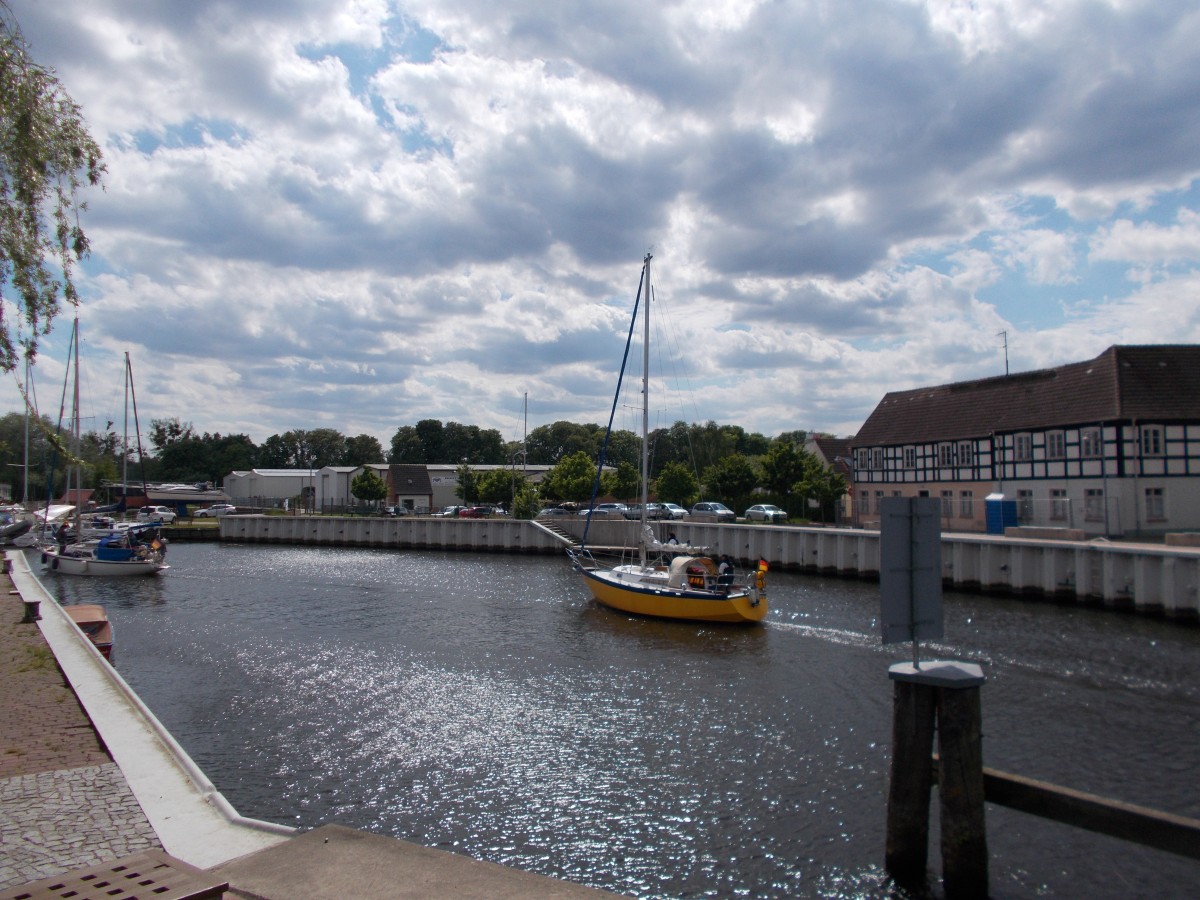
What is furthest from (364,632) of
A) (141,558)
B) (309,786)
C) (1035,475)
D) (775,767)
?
(1035,475)

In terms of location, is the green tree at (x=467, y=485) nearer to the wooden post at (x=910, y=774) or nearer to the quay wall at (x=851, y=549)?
the quay wall at (x=851, y=549)

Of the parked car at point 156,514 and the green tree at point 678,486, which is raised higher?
the green tree at point 678,486

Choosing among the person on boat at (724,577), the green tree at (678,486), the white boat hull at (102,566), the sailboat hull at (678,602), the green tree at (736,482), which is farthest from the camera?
the green tree at (678,486)

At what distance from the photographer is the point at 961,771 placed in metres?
7.39

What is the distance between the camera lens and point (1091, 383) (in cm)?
4312

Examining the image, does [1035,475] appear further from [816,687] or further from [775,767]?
A: [775,767]

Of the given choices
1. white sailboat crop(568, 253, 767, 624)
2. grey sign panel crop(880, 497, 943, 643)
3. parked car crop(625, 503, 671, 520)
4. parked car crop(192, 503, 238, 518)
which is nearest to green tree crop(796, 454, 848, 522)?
parked car crop(625, 503, 671, 520)

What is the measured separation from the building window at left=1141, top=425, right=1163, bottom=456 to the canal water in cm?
1565

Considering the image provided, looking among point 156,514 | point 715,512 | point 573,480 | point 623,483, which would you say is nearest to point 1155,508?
point 715,512

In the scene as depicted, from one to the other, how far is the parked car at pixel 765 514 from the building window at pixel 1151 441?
2018 cm

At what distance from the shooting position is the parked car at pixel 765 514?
54.7 meters

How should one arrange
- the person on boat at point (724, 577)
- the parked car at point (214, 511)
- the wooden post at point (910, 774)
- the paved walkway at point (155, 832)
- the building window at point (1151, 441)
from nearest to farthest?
the paved walkway at point (155, 832), the wooden post at point (910, 774), the person on boat at point (724, 577), the building window at point (1151, 441), the parked car at point (214, 511)

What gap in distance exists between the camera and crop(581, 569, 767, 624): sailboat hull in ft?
85.1

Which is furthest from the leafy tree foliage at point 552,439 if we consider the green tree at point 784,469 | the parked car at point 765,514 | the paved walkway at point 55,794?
the paved walkway at point 55,794
